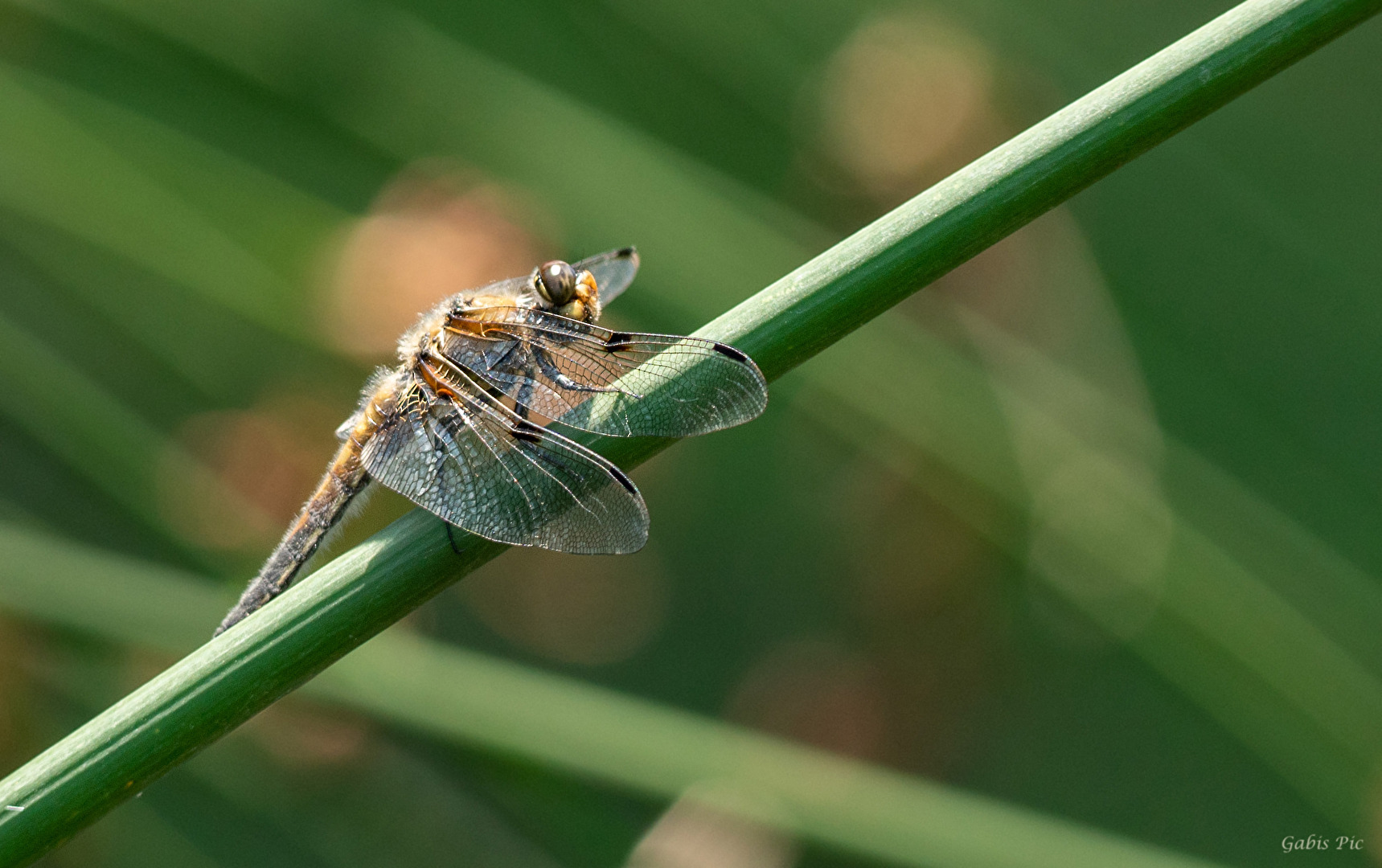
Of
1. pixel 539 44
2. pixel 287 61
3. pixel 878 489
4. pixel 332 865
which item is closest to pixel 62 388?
pixel 287 61

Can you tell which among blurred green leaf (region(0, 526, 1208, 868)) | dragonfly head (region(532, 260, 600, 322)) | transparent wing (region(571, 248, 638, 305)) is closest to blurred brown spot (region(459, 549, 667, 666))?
blurred green leaf (region(0, 526, 1208, 868))

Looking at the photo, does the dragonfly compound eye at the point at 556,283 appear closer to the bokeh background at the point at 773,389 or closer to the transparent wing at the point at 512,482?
the transparent wing at the point at 512,482

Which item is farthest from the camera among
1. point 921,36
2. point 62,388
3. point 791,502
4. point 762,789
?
point 791,502

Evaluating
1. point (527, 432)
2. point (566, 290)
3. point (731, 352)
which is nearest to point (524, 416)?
point (527, 432)

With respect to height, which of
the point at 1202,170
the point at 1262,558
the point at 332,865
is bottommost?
the point at 332,865

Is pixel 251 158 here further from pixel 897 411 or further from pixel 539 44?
pixel 897 411

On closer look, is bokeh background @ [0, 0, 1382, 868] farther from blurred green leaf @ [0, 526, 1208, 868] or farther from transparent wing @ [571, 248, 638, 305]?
transparent wing @ [571, 248, 638, 305]

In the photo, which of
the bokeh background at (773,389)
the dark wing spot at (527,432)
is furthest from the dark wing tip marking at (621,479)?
the bokeh background at (773,389)

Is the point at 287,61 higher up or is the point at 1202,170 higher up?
the point at 1202,170
